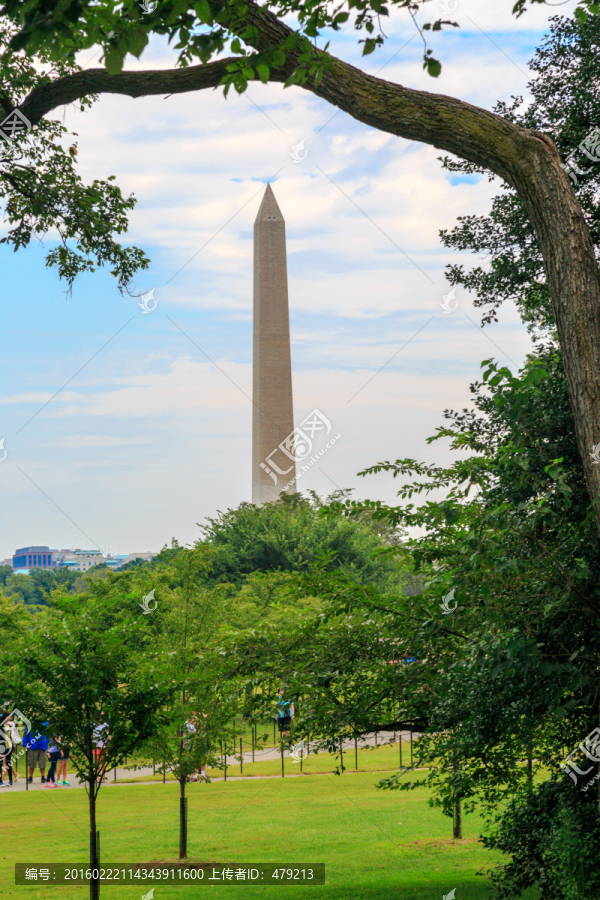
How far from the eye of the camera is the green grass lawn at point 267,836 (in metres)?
10.8

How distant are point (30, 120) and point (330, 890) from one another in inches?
398

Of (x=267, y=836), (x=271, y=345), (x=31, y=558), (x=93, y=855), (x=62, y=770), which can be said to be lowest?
(x=267, y=836)

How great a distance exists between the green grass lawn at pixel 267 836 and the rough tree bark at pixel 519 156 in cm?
748

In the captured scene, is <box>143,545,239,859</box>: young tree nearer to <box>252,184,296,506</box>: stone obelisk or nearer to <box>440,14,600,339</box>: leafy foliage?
<box>440,14,600,339</box>: leafy foliage

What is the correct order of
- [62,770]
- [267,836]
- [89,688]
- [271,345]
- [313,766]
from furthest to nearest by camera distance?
[271,345] < [313,766] < [62,770] < [267,836] < [89,688]

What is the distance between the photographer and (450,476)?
8.20 metres

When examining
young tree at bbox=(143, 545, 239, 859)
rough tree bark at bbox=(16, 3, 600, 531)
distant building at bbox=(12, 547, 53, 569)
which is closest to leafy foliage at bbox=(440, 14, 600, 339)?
rough tree bark at bbox=(16, 3, 600, 531)

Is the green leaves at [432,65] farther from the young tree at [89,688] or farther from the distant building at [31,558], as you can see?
the distant building at [31,558]

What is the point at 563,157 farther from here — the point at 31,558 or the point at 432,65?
the point at 31,558

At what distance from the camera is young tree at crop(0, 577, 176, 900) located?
29.8ft

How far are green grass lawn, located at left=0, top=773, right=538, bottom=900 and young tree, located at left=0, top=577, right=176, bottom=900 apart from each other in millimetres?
2580

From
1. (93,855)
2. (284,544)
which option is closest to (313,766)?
(93,855)

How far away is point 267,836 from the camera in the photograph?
45.6 feet

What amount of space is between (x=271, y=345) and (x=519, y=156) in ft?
106
